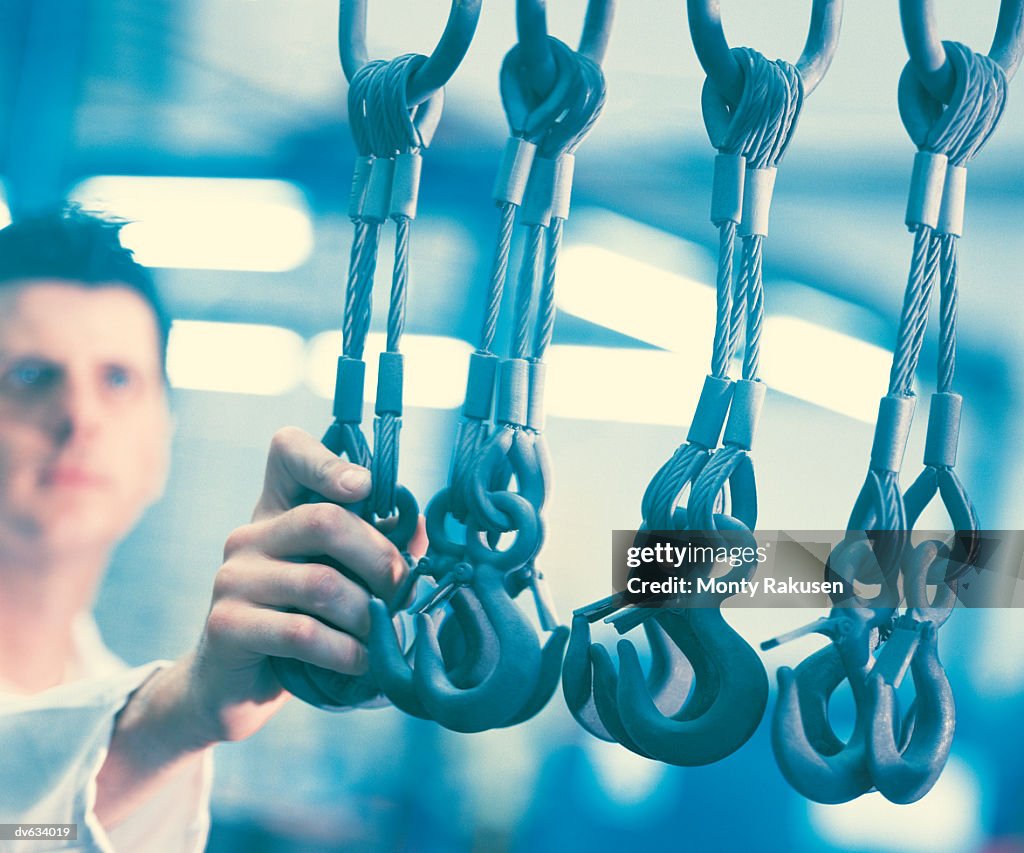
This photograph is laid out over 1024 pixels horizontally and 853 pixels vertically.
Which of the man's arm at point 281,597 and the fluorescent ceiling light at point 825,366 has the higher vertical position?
the fluorescent ceiling light at point 825,366

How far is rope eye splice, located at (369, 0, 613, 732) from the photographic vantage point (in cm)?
37

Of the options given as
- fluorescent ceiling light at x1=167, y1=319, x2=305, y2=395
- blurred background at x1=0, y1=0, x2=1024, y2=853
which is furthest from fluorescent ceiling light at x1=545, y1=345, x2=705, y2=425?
fluorescent ceiling light at x1=167, y1=319, x2=305, y2=395

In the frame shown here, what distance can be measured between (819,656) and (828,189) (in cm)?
39

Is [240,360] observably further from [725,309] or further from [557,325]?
[725,309]

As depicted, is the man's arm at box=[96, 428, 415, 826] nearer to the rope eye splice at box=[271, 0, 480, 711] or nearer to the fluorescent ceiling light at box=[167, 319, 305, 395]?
the rope eye splice at box=[271, 0, 480, 711]

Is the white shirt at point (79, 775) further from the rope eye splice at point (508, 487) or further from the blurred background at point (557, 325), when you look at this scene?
the rope eye splice at point (508, 487)

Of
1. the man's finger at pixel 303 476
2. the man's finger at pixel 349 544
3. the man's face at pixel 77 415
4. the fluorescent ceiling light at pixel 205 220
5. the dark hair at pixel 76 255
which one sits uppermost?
the fluorescent ceiling light at pixel 205 220

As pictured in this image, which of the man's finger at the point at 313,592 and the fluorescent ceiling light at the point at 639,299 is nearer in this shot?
the man's finger at the point at 313,592

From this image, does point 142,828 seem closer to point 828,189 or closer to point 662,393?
point 662,393

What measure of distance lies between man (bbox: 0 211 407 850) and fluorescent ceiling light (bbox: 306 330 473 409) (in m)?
0.12

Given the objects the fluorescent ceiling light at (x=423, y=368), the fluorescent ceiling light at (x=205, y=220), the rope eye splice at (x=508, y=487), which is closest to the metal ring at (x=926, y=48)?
the rope eye splice at (x=508, y=487)

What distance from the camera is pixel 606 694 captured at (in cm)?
36

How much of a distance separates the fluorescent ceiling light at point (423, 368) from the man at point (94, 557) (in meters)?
0.12

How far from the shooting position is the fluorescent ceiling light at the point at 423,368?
2.22 ft
